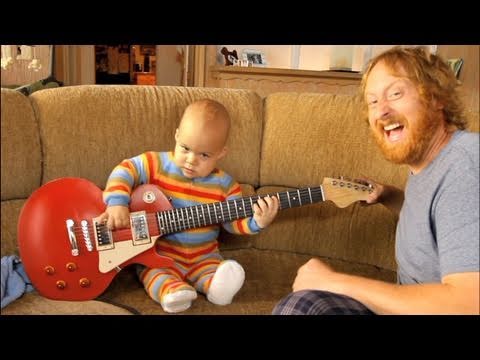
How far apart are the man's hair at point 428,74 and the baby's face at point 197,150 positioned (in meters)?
0.32

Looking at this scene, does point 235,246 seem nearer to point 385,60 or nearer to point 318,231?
point 318,231

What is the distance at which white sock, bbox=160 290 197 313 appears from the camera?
0.89 m

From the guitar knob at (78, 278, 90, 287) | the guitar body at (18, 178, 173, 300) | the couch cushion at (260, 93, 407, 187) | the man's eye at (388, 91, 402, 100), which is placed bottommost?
the guitar knob at (78, 278, 90, 287)

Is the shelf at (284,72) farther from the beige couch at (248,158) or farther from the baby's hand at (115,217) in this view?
the baby's hand at (115,217)

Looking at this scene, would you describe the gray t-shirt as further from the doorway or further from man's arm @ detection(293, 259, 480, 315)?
the doorway

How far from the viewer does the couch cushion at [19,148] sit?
992mm

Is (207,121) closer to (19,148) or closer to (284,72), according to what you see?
(19,148)

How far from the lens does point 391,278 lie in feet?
3.90

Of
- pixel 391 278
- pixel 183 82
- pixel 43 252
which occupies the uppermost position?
pixel 183 82

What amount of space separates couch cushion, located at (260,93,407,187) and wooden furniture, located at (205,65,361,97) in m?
1.12

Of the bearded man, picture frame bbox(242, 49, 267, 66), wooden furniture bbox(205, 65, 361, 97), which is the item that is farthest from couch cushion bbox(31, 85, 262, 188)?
picture frame bbox(242, 49, 267, 66)

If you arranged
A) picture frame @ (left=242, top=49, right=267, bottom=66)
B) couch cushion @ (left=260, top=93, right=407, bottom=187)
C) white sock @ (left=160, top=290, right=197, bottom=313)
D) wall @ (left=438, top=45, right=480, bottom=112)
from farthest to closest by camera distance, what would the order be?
1. picture frame @ (left=242, top=49, right=267, bottom=66)
2. wall @ (left=438, top=45, right=480, bottom=112)
3. couch cushion @ (left=260, top=93, right=407, bottom=187)
4. white sock @ (left=160, top=290, right=197, bottom=313)
